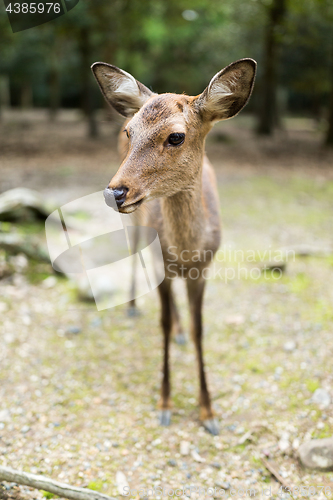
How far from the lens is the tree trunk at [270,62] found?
11445 millimetres

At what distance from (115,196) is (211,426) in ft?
6.26

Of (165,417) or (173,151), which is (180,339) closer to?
(165,417)

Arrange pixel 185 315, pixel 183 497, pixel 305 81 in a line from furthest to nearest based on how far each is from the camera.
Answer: pixel 305 81, pixel 185 315, pixel 183 497

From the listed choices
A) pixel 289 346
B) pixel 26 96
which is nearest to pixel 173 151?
pixel 289 346

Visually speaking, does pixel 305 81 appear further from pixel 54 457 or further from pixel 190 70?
pixel 54 457

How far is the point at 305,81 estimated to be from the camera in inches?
561

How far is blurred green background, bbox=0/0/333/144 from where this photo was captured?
36.0 ft

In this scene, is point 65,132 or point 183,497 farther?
point 65,132

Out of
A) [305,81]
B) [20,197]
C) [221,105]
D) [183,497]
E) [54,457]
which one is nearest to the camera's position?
[221,105]

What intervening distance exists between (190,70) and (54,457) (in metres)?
20.5

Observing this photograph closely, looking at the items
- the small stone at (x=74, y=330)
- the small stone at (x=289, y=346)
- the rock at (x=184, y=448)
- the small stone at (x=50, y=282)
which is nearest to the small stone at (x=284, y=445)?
the rock at (x=184, y=448)

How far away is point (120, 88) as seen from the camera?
2.09 m

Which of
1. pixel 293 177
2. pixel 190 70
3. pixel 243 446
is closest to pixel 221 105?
pixel 243 446

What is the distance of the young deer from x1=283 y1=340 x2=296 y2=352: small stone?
144 cm
